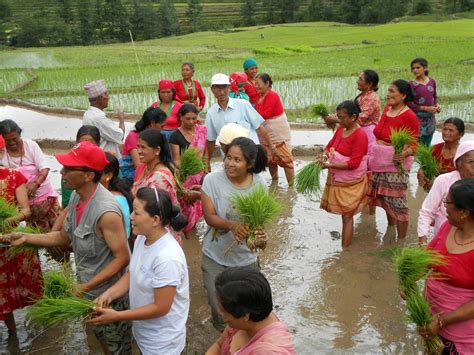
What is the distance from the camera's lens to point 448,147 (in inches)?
174

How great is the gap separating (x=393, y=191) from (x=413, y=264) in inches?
101

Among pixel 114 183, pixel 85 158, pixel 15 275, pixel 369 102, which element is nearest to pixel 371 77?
pixel 369 102

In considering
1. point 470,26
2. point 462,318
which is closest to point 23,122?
point 462,318

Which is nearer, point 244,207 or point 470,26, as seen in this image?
point 244,207

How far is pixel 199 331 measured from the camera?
12.4ft

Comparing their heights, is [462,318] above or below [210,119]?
below

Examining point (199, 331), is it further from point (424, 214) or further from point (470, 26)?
point (470, 26)

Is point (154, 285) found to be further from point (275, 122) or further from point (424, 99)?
point (424, 99)

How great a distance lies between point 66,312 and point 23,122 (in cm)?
1032

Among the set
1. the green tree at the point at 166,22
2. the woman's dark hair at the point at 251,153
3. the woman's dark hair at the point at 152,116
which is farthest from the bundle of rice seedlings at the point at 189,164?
the green tree at the point at 166,22

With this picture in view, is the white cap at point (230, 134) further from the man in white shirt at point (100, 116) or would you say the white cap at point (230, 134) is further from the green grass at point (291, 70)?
the green grass at point (291, 70)

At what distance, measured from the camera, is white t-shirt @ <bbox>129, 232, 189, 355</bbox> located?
8.05 feet

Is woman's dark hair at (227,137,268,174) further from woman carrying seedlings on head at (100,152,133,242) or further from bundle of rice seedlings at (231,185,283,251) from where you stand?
woman carrying seedlings on head at (100,152,133,242)

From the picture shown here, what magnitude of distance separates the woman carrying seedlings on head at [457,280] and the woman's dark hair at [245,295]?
43.3 inches
